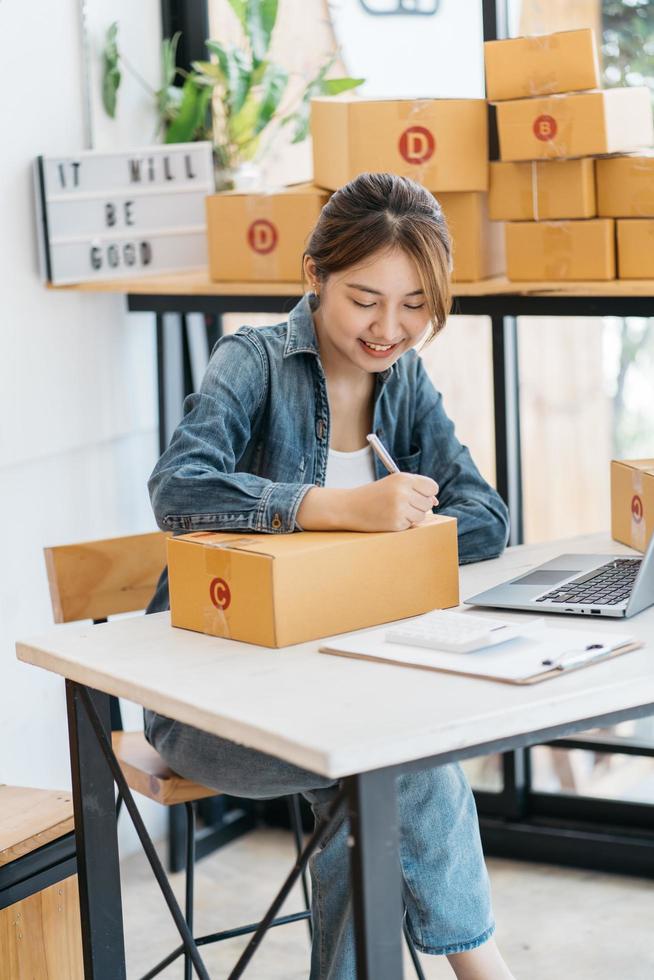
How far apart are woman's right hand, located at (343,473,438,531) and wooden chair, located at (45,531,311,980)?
0.64 meters

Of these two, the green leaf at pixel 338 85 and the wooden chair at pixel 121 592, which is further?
the green leaf at pixel 338 85

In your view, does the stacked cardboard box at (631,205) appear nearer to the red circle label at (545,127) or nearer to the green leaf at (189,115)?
the red circle label at (545,127)

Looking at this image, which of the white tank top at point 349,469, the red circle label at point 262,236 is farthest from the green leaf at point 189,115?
the white tank top at point 349,469

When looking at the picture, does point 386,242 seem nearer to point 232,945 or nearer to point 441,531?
point 441,531

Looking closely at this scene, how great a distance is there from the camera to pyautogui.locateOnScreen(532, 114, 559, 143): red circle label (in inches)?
90.0

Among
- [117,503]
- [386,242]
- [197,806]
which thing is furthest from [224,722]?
Result: [197,806]

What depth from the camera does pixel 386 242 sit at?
189cm

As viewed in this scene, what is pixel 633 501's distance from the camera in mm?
2037

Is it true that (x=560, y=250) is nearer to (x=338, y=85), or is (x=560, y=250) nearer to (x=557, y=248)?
(x=557, y=248)

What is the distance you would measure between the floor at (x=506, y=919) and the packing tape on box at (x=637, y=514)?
90cm

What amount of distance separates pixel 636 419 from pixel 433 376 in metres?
0.46

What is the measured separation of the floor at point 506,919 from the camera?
2.49m

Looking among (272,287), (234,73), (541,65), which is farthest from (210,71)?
(541,65)

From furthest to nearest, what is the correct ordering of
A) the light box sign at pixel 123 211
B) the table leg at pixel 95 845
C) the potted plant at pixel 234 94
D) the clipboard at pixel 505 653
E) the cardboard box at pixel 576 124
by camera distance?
the potted plant at pixel 234 94, the light box sign at pixel 123 211, the cardboard box at pixel 576 124, the table leg at pixel 95 845, the clipboard at pixel 505 653
